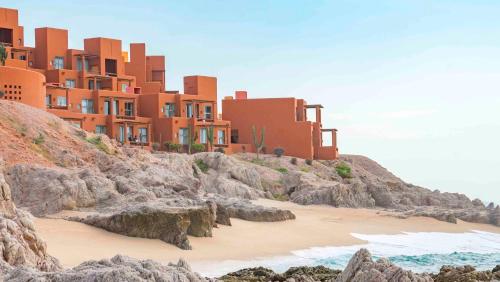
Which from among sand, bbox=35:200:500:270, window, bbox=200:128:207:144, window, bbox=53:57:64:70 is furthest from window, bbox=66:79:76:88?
sand, bbox=35:200:500:270

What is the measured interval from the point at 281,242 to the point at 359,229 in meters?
8.94

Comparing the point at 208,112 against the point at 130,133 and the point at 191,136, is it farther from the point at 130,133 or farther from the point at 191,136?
the point at 130,133

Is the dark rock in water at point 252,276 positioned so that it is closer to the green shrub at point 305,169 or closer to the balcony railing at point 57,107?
the balcony railing at point 57,107

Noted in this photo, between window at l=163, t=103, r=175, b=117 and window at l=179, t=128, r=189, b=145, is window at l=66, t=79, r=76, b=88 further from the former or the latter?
window at l=179, t=128, r=189, b=145

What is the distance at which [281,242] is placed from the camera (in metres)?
29.6

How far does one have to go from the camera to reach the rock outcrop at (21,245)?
1182cm

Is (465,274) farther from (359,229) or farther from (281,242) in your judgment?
(359,229)

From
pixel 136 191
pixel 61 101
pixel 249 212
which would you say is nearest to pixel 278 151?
pixel 61 101

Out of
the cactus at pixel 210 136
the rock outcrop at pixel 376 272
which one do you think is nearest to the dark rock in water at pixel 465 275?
Answer: the rock outcrop at pixel 376 272

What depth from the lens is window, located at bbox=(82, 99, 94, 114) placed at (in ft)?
198

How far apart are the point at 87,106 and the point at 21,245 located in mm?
49208

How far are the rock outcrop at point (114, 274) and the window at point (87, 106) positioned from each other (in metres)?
51.6

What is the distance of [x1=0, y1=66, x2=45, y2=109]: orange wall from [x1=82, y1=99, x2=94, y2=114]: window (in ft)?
35.3

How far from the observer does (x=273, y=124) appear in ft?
221
